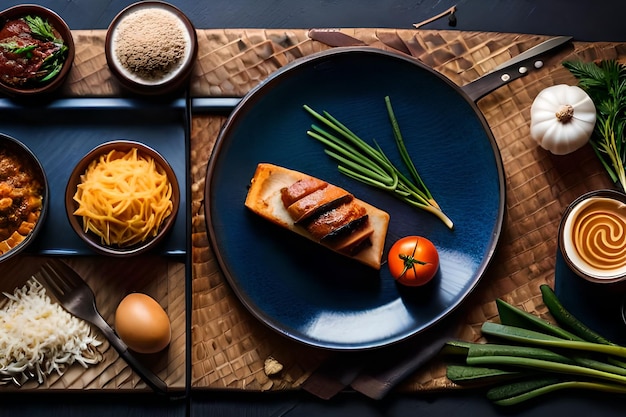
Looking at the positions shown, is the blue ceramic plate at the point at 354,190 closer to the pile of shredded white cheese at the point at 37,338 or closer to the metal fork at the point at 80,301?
the metal fork at the point at 80,301

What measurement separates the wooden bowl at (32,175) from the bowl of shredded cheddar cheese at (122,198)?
113mm

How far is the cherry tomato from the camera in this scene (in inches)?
102

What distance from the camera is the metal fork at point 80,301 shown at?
2709 millimetres

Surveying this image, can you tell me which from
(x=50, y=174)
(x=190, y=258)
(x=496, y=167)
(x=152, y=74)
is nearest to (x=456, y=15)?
(x=496, y=167)

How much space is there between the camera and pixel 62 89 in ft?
9.20

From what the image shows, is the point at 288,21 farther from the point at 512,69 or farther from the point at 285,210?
the point at 512,69

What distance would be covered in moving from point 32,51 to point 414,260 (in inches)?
61.6

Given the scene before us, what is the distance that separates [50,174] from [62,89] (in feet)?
1.07

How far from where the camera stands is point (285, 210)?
2.71 meters

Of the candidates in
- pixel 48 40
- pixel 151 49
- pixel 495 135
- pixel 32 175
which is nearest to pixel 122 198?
pixel 32 175

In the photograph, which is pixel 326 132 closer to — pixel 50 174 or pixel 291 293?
pixel 291 293

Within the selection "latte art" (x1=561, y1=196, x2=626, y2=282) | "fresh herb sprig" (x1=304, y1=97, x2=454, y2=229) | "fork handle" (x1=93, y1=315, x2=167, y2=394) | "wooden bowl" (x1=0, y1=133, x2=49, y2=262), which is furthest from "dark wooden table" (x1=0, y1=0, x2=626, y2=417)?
"latte art" (x1=561, y1=196, x2=626, y2=282)

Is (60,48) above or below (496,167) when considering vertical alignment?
above

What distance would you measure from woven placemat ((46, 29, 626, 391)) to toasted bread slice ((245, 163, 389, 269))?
220 millimetres
